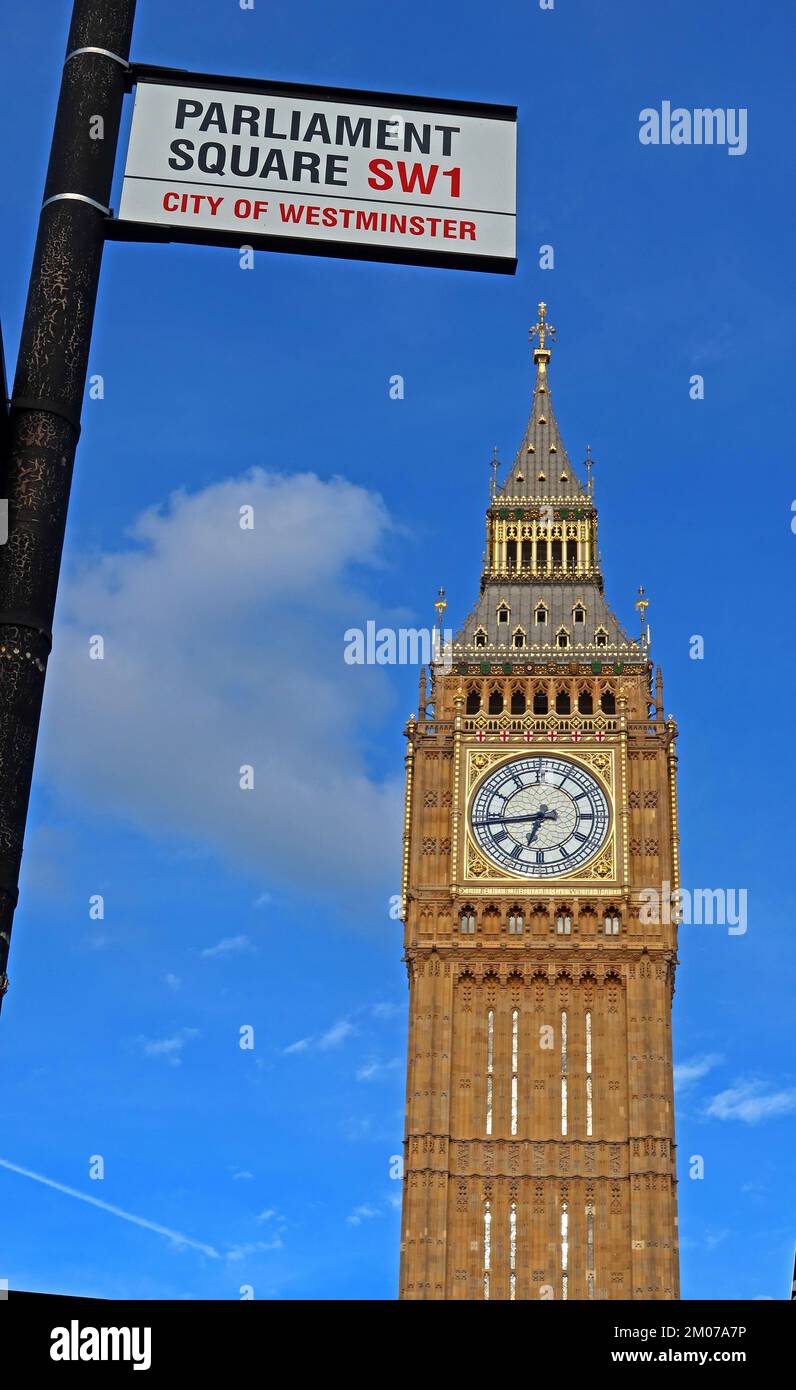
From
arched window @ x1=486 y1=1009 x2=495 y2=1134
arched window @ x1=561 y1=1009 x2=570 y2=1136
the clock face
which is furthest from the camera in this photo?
the clock face

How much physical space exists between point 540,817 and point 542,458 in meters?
25.0

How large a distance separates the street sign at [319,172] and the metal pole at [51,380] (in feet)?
0.66

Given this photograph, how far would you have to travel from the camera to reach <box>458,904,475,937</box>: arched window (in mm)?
77750

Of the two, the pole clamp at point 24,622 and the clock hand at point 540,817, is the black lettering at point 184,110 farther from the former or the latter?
the clock hand at point 540,817

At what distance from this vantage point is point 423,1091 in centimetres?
7462

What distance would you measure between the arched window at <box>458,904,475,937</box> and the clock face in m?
2.37

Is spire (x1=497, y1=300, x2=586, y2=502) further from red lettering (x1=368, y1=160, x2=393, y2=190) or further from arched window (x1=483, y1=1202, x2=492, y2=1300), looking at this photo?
red lettering (x1=368, y1=160, x2=393, y2=190)

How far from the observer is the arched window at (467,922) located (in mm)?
77750

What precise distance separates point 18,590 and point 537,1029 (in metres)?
70.0

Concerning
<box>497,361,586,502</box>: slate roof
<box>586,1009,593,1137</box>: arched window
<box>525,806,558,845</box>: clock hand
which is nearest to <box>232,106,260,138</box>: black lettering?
<box>586,1009,593,1137</box>: arched window

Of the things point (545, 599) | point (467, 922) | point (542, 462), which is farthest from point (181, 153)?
point (542, 462)
